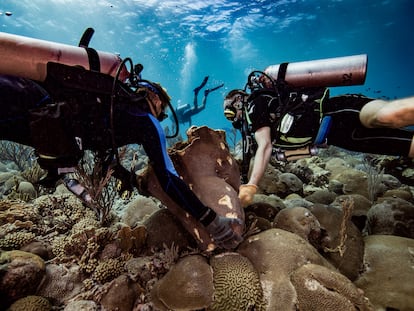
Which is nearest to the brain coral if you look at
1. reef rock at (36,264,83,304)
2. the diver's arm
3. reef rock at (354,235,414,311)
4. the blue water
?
the diver's arm

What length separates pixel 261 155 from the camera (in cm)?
334

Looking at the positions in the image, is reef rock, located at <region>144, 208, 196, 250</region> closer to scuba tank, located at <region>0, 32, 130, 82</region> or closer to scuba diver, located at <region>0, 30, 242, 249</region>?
scuba diver, located at <region>0, 30, 242, 249</region>

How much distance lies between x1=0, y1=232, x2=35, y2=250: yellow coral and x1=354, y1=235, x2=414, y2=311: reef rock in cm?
463

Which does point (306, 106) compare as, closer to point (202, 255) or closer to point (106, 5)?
point (202, 255)

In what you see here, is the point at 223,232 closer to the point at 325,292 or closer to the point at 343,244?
the point at 325,292

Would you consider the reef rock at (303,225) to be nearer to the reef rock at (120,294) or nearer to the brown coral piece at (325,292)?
the brown coral piece at (325,292)

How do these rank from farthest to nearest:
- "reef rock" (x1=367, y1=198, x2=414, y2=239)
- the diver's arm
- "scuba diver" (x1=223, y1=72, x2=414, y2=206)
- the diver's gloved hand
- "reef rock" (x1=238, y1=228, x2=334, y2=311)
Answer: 1. "reef rock" (x1=367, y1=198, x2=414, y2=239)
2. "scuba diver" (x1=223, y1=72, x2=414, y2=206)
3. the diver's arm
4. the diver's gloved hand
5. "reef rock" (x1=238, y1=228, x2=334, y2=311)

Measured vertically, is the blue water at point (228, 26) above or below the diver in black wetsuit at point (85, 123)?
above

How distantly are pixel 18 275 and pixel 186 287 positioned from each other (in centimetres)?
196

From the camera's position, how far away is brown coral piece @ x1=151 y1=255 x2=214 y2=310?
238cm

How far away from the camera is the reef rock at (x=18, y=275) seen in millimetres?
2529

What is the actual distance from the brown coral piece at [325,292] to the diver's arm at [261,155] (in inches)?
50.7

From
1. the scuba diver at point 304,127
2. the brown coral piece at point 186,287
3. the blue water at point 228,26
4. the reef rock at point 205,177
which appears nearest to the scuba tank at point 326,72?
the scuba diver at point 304,127

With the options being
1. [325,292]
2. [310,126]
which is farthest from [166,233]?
[310,126]
